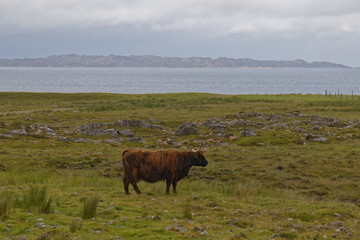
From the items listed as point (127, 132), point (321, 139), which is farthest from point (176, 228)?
point (127, 132)

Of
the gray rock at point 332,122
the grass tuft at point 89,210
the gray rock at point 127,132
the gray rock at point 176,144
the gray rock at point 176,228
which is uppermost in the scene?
the gray rock at point 332,122

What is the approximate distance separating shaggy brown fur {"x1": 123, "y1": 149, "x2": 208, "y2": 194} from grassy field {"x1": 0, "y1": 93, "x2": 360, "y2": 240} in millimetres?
681

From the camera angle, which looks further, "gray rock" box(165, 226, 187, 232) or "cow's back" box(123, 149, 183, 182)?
"cow's back" box(123, 149, 183, 182)

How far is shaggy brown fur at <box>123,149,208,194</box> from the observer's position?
16156 mm

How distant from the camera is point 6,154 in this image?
2842cm

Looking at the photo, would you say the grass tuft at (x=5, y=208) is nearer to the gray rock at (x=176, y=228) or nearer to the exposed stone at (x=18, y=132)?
the gray rock at (x=176, y=228)

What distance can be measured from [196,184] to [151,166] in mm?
3821

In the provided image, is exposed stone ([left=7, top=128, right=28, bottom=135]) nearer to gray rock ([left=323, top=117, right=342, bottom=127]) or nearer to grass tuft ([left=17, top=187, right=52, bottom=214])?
grass tuft ([left=17, top=187, right=52, bottom=214])

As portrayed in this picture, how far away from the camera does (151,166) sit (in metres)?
16.2

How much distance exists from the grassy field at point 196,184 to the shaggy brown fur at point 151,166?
68 cm

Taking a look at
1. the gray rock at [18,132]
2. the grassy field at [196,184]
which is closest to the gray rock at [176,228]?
the grassy field at [196,184]

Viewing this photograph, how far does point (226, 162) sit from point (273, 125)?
64.2 ft

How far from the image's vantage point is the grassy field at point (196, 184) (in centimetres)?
1152

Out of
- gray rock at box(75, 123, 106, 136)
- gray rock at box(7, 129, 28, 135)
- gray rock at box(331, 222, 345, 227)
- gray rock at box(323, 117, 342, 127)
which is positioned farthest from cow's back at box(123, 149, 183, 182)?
gray rock at box(323, 117, 342, 127)
